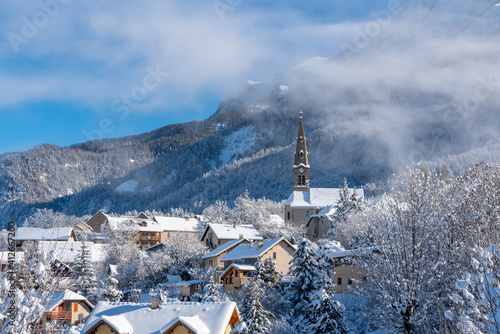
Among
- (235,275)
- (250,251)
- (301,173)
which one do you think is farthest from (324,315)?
(301,173)

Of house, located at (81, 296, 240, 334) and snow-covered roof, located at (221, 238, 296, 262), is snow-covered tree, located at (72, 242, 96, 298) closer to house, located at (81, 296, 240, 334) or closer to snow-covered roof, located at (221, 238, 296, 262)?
snow-covered roof, located at (221, 238, 296, 262)

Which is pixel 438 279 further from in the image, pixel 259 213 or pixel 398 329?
pixel 259 213

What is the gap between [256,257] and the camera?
51.4 meters

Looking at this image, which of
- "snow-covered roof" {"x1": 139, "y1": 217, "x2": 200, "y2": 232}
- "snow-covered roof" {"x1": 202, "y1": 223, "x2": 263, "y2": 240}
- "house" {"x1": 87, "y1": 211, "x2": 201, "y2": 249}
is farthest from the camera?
"snow-covered roof" {"x1": 139, "y1": 217, "x2": 200, "y2": 232}

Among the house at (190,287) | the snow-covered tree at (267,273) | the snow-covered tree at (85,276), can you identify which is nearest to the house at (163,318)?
the snow-covered tree at (267,273)

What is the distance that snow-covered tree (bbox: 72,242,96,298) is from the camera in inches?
2060

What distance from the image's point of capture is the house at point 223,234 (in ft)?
217

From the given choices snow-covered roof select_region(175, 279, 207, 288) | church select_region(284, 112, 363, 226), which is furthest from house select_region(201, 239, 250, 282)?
church select_region(284, 112, 363, 226)

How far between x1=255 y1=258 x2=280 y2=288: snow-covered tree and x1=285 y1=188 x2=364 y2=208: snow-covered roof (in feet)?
156

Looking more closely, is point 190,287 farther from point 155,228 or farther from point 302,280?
point 155,228

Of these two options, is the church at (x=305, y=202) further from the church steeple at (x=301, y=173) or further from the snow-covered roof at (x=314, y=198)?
the church steeple at (x=301, y=173)

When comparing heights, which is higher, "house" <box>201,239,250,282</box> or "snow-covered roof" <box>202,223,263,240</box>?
"snow-covered roof" <box>202,223,263,240</box>

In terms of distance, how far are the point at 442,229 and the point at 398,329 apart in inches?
236

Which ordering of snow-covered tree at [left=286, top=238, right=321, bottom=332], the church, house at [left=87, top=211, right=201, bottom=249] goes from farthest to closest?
house at [left=87, top=211, right=201, bottom=249], the church, snow-covered tree at [left=286, top=238, right=321, bottom=332]
